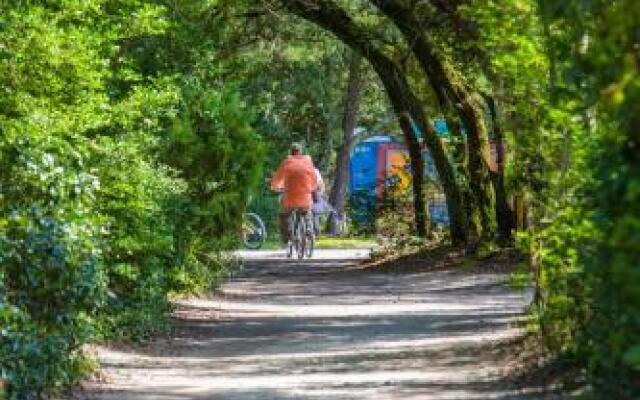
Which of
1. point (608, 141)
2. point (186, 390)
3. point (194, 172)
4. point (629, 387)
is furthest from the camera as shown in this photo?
point (194, 172)

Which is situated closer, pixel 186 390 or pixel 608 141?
pixel 608 141

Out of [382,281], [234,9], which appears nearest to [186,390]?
[382,281]

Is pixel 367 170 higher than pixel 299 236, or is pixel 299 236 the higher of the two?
pixel 367 170

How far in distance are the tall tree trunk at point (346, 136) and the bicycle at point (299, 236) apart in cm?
1494

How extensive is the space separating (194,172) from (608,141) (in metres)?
11.3

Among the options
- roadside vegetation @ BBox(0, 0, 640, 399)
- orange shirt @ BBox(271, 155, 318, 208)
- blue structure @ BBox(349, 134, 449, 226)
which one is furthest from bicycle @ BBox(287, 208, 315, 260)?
blue structure @ BBox(349, 134, 449, 226)

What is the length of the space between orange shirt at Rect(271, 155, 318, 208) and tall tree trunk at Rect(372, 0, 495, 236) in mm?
3495

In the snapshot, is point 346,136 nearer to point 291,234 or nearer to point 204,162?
point 291,234

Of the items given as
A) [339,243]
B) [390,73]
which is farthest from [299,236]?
[339,243]

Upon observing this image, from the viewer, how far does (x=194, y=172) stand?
17594 mm

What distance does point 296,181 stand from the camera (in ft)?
88.0

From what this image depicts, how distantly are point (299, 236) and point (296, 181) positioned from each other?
5.60 feet

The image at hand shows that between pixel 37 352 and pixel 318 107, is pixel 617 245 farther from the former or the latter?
pixel 318 107

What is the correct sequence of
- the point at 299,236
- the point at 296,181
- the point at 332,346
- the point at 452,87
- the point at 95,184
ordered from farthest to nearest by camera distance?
1. the point at 299,236
2. the point at 296,181
3. the point at 452,87
4. the point at 332,346
5. the point at 95,184
